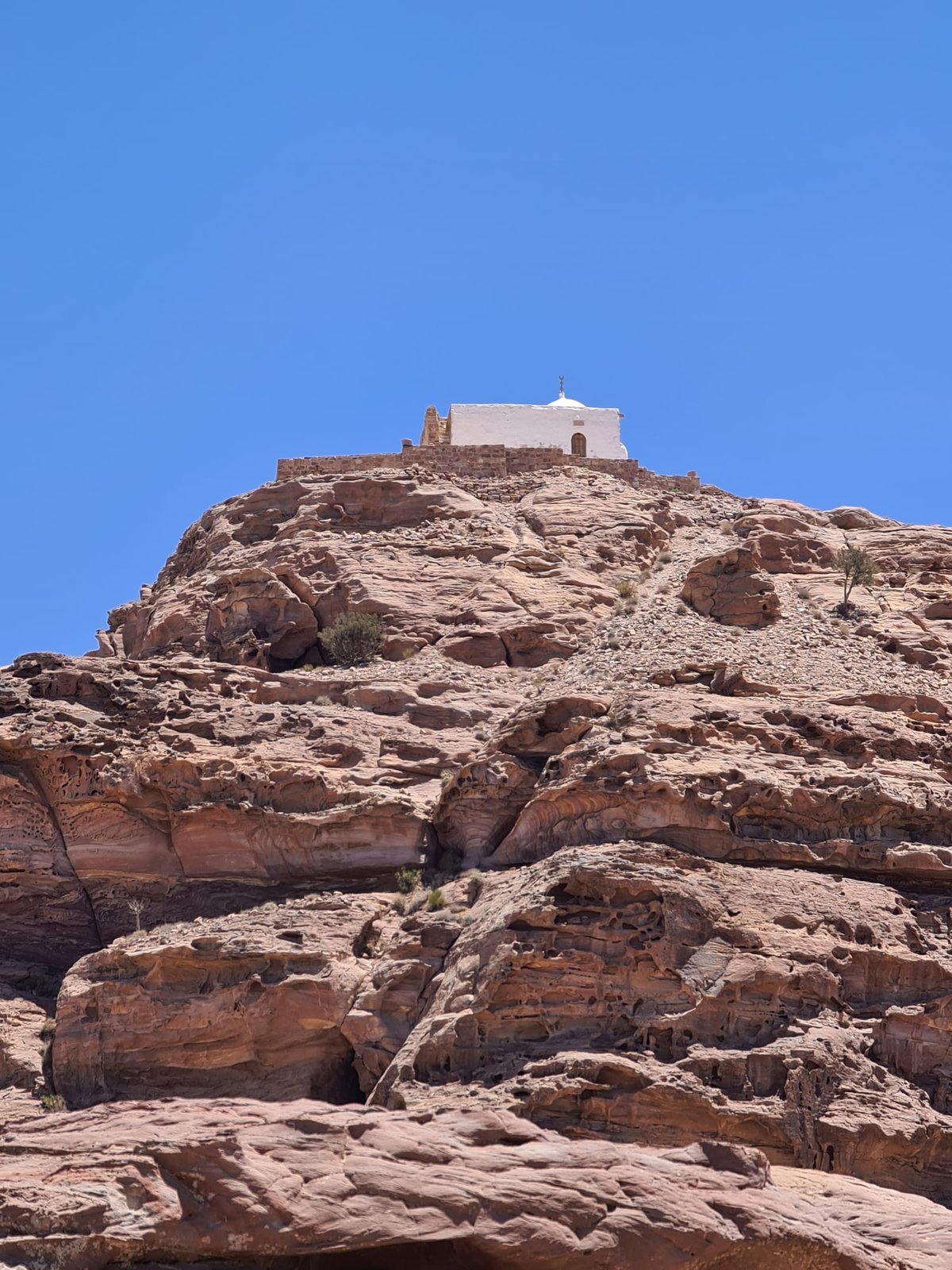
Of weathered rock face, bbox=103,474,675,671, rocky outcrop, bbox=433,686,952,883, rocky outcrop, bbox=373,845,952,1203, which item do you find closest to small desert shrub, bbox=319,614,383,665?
weathered rock face, bbox=103,474,675,671

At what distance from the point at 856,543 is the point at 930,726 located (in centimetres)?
996

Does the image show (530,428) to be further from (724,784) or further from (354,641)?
(724,784)

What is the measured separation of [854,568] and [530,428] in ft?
45.3

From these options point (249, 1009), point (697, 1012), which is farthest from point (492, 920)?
point (249, 1009)

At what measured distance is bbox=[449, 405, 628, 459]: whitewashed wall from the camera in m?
52.8

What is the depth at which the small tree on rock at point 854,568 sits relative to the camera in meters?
41.3

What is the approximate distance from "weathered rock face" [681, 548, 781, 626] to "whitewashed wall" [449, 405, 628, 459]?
38.8ft

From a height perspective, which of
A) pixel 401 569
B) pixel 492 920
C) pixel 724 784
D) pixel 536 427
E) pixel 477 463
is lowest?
pixel 492 920

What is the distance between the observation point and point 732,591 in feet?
132

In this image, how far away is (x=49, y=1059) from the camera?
108 feet

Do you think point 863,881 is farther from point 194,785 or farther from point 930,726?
point 194,785

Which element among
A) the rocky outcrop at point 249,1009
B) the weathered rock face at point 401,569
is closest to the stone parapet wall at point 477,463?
the weathered rock face at point 401,569

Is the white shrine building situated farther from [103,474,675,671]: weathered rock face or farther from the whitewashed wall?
[103,474,675,671]: weathered rock face

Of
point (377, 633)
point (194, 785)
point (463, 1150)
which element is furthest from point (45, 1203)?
point (377, 633)
